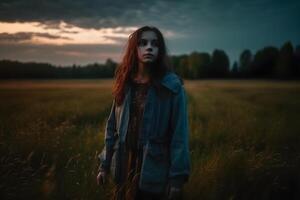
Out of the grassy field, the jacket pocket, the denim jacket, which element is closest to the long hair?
the denim jacket

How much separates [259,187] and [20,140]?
3.95 meters

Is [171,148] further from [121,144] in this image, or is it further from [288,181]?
[288,181]

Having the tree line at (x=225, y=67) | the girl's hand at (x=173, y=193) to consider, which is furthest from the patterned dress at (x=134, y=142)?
the tree line at (x=225, y=67)

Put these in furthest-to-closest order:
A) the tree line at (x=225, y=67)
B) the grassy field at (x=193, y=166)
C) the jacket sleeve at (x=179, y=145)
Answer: the tree line at (x=225, y=67) < the grassy field at (x=193, y=166) < the jacket sleeve at (x=179, y=145)

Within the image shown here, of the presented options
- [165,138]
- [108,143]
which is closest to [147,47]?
[165,138]

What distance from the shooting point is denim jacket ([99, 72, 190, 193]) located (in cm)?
296

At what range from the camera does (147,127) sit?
9.93ft

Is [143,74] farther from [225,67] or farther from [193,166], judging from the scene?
[225,67]

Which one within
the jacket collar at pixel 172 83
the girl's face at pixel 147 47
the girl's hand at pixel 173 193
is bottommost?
the girl's hand at pixel 173 193

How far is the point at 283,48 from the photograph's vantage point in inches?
1850

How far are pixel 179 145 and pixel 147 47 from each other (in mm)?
873

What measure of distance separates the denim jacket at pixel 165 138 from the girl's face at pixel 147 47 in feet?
0.71

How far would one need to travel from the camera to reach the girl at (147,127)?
9.78 feet

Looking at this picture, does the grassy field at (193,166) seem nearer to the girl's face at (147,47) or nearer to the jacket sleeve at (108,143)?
the jacket sleeve at (108,143)
